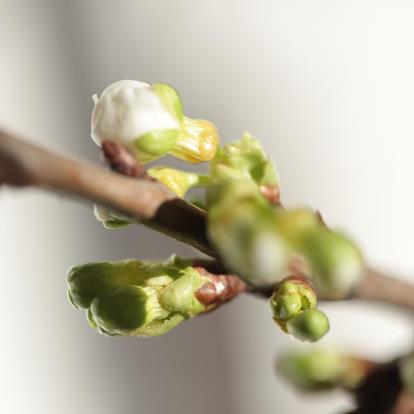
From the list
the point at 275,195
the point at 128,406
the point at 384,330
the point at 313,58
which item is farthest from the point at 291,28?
the point at 275,195

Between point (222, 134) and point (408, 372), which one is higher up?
point (408, 372)

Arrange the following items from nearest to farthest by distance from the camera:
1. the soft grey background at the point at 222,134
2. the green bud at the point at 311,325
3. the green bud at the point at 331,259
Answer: the green bud at the point at 331,259 < the green bud at the point at 311,325 < the soft grey background at the point at 222,134

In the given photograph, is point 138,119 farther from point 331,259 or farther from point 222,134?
point 222,134

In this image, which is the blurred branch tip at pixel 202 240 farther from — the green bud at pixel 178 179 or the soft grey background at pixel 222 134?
the soft grey background at pixel 222 134

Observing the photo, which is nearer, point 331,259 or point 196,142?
point 331,259

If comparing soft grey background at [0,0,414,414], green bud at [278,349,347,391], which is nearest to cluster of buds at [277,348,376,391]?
green bud at [278,349,347,391]

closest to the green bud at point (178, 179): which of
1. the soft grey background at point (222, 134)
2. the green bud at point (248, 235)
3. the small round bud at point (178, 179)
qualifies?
the small round bud at point (178, 179)

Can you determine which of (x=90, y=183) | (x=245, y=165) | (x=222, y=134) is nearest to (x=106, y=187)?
(x=90, y=183)

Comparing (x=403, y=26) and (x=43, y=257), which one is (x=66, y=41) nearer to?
(x=43, y=257)
